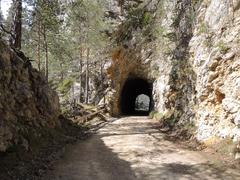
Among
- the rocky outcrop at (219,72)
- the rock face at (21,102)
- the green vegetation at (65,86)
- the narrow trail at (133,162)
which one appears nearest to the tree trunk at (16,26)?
the rock face at (21,102)

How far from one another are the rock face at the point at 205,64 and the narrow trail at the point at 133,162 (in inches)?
66.7

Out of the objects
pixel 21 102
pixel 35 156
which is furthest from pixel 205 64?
pixel 35 156

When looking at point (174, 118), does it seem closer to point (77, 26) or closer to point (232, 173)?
point (232, 173)

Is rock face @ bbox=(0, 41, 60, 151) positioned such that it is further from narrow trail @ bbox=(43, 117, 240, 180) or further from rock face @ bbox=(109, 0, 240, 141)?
rock face @ bbox=(109, 0, 240, 141)

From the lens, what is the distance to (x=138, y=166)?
34.2 ft

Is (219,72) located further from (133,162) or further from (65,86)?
(65,86)

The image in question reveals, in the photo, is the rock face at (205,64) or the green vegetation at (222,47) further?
the green vegetation at (222,47)

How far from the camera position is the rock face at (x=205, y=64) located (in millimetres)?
12367

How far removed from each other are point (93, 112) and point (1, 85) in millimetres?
14069

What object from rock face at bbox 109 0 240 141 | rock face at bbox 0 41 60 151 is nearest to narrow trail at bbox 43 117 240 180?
rock face at bbox 0 41 60 151

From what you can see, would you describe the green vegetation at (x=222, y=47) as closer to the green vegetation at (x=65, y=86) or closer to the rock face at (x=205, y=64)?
the rock face at (x=205, y=64)

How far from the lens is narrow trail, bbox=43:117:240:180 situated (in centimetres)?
935

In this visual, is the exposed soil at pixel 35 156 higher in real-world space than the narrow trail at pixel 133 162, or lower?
higher

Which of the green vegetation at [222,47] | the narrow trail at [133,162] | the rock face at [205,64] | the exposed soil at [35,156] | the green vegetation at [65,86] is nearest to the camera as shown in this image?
the exposed soil at [35,156]
